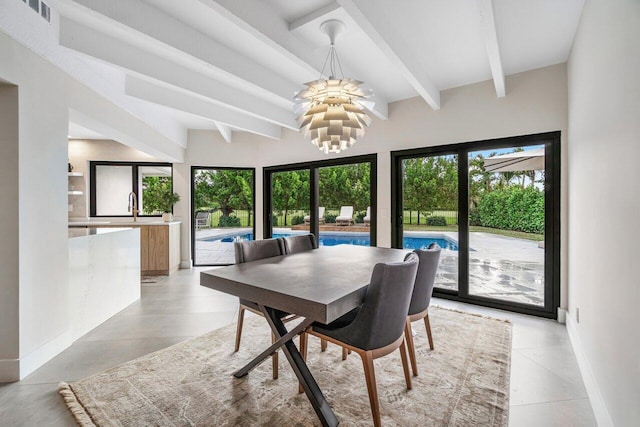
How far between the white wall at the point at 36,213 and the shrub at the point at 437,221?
12.7 ft

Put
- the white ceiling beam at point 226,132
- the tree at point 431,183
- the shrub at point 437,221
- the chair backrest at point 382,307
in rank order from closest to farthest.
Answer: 1. the chair backrest at point 382,307
2. the tree at point 431,183
3. the shrub at point 437,221
4. the white ceiling beam at point 226,132

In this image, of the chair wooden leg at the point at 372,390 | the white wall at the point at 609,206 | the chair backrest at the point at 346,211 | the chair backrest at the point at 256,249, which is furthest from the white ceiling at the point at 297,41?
the chair backrest at the point at 346,211

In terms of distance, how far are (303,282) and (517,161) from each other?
2.98 m

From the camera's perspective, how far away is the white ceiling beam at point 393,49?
1.92 metres

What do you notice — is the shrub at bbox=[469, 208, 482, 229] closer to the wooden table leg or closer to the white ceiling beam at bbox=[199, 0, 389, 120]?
the white ceiling beam at bbox=[199, 0, 389, 120]


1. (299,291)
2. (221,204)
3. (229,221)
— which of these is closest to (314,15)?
(299,291)

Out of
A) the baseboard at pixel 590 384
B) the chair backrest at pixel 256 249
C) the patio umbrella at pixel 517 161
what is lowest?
the baseboard at pixel 590 384

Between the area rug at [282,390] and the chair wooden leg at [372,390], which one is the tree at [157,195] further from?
the chair wooden leg at [372,390]

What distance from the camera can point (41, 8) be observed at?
84.6 inches

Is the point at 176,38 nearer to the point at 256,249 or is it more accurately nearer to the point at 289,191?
the point at 256,249

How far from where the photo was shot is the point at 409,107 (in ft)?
13.3

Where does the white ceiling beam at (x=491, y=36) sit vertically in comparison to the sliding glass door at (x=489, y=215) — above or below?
above

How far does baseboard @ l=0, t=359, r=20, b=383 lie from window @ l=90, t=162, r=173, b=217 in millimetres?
3680

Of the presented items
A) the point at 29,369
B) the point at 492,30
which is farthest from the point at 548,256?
the point at 29,369
